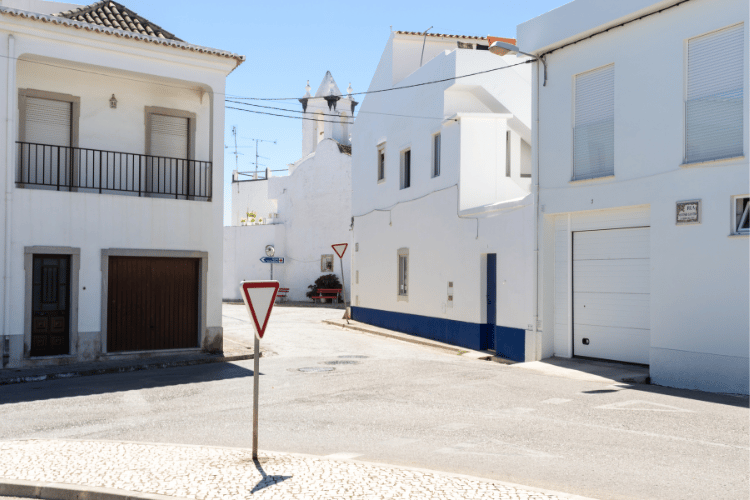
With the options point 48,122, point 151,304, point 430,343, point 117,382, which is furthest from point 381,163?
point 117,382

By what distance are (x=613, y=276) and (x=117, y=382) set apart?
9.30 m

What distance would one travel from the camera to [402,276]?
22094mm

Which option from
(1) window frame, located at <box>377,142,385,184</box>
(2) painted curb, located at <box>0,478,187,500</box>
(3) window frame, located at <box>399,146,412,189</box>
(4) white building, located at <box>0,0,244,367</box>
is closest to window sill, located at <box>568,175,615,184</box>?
(4) white building, located at <box>0,0,244,367</box>

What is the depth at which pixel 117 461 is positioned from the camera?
255 inches

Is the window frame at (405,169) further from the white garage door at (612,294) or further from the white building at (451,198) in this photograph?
the white garage door at (612,294)

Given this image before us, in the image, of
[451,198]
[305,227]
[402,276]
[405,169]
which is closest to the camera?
[451,198]

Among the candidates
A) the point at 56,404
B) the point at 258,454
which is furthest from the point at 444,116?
the point at 258,454

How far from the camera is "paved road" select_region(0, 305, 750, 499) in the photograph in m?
6.29

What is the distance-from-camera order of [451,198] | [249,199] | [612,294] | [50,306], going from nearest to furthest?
[612,294] → [50,306] → [451,198] → [249,199]

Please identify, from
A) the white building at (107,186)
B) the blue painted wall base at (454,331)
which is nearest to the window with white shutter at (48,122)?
the white building at (107,186)

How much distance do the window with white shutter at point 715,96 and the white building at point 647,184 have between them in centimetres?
2

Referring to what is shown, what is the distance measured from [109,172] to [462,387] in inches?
376

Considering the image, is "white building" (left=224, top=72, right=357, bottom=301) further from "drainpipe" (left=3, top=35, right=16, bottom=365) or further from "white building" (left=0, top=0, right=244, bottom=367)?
"drainpipe" (left=3, top=35, right=16, bottom=365)

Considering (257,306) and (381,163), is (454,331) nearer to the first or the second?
(381,163)
